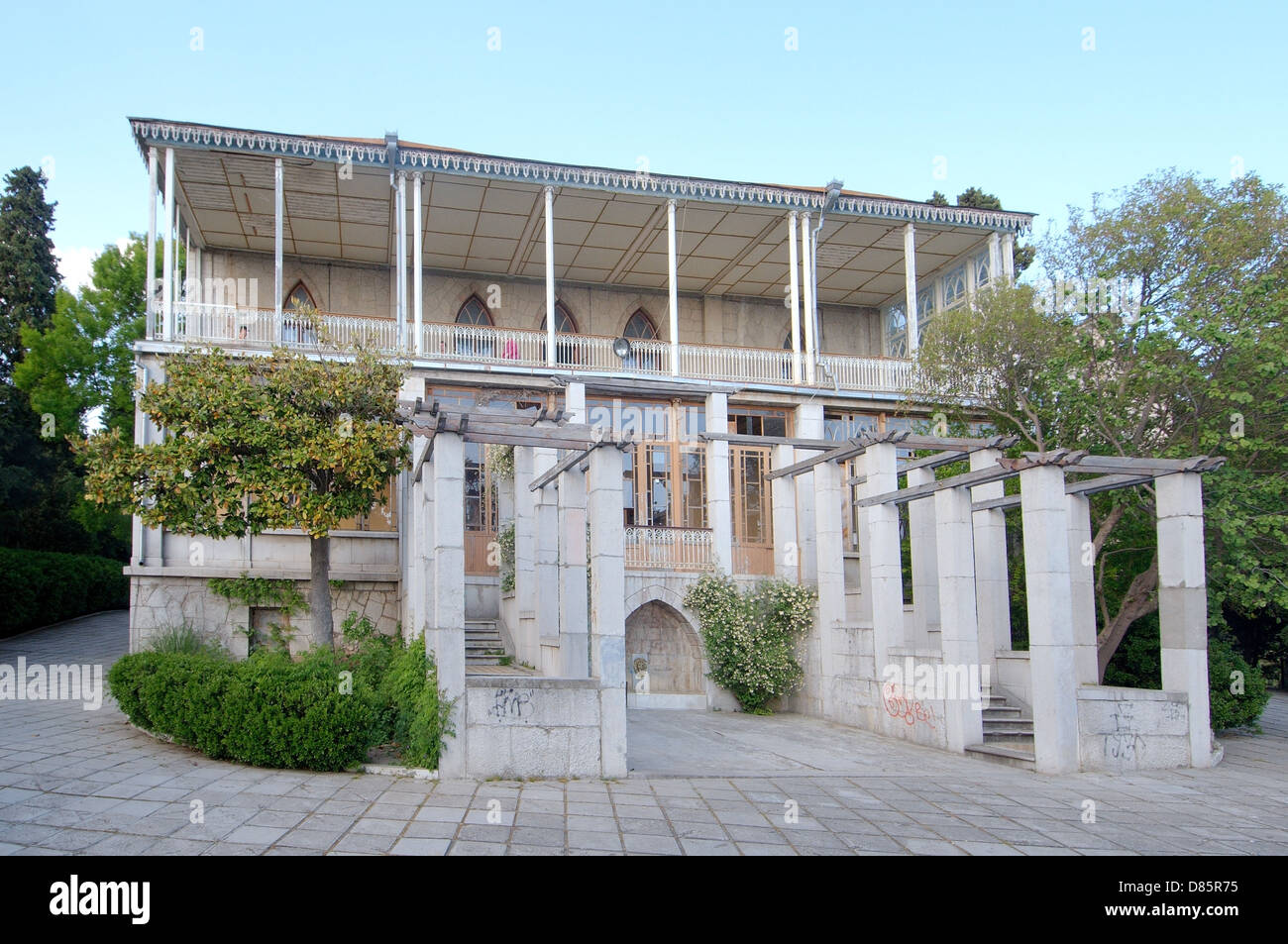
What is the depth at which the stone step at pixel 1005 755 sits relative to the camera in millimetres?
12000

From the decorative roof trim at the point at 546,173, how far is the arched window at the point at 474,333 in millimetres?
3112

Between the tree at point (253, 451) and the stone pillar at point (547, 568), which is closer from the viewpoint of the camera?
the tree at point (253, 451)

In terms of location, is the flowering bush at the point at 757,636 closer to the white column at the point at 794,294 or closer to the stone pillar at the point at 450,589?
the white column at the point at 794,294

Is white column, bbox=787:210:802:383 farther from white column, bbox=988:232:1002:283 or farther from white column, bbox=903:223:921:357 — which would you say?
white column, bbox=988:232:1002:283

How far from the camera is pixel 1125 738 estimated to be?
12.1 m

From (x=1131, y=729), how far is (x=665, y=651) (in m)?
7.84

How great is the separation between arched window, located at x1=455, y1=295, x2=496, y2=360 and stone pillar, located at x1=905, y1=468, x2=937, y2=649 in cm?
849

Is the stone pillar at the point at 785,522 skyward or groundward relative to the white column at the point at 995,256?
groundward

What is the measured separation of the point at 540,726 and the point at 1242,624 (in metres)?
20.4

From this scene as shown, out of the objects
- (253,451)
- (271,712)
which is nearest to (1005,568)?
(271,712)

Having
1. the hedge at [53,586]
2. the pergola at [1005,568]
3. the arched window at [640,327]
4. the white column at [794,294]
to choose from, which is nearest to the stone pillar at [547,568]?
the pergola at [1005,568]
